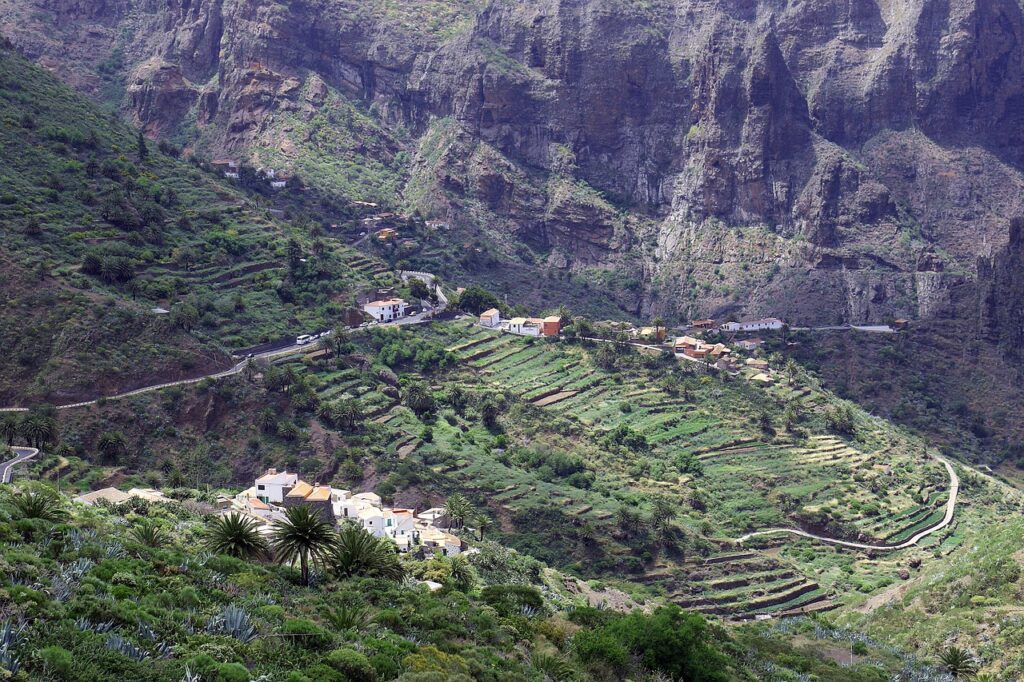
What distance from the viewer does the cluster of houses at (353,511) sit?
5428 cm

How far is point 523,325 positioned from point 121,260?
33.7 metres

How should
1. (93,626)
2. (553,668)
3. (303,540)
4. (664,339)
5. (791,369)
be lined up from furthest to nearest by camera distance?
(664,339), (791,369), (303,540), (553,668), (93,626)

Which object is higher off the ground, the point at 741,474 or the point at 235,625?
the point at 235,625

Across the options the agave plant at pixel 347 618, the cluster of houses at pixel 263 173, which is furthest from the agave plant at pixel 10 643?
the cluster of houses at pixel 263 173

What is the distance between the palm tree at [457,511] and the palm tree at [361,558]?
1946 cm

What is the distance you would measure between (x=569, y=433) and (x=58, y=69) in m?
94.1

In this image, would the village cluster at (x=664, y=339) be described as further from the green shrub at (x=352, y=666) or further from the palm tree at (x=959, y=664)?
the green shrub at (x=352, y=666)

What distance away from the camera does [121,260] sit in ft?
266

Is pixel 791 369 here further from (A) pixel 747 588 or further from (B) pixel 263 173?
(B) pixel 263 173

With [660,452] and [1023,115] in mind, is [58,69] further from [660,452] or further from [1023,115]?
[1023,115]

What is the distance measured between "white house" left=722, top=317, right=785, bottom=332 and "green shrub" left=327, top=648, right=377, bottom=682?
91576 millimetres

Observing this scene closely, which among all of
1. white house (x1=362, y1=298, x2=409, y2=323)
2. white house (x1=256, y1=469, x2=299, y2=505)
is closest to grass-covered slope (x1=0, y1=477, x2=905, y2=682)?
white house (x1=256, y1=469, x2=299, y2=505)

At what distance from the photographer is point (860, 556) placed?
246 ft

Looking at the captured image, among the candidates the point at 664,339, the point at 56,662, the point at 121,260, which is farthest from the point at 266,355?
the point at 56,662
